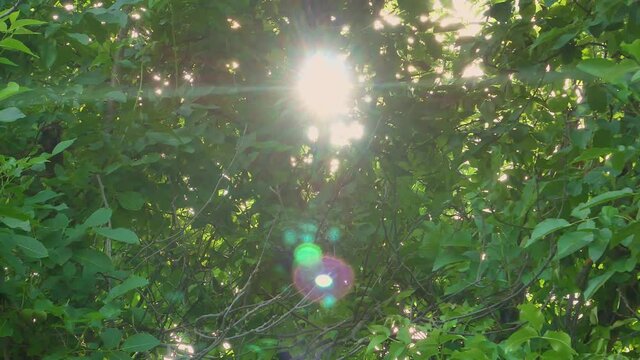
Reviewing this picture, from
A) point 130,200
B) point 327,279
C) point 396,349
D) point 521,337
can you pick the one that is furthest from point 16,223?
point 327,279

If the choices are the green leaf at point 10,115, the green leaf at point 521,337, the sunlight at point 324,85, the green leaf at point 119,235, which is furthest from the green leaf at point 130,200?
the green leaf at point 521,337

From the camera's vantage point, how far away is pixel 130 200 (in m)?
3.12

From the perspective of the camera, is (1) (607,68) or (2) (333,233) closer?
(1) (607,68)

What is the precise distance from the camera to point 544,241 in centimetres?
297

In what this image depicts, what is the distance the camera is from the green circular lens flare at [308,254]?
3.41 meters

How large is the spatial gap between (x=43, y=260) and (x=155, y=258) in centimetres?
113

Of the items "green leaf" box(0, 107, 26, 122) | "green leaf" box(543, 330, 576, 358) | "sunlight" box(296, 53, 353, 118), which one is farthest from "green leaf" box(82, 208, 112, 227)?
"green leaf" box(543, 330, 576, 358)

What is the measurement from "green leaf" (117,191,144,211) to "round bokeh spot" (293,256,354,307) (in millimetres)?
726

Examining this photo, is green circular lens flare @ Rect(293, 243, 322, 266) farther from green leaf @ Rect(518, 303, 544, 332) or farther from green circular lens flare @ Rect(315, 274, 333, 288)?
green leaf @ Rect(518, 303, 544, 332)

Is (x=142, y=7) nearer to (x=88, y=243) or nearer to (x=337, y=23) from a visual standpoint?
(x=337, y=23)

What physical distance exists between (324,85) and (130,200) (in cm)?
93

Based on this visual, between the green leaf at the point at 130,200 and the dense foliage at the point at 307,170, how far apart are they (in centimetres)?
1

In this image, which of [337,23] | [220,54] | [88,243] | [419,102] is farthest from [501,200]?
[88,243]

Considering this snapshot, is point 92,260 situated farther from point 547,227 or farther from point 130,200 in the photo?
point 547,227
